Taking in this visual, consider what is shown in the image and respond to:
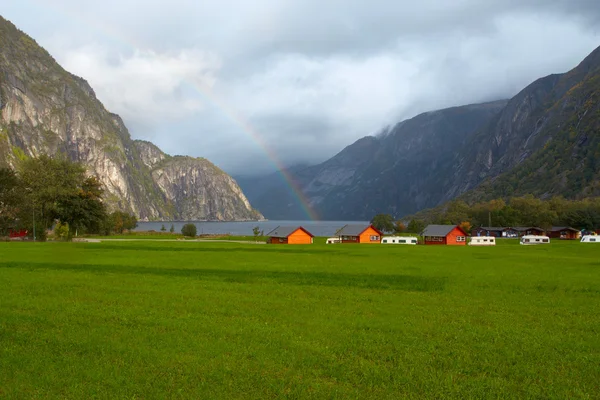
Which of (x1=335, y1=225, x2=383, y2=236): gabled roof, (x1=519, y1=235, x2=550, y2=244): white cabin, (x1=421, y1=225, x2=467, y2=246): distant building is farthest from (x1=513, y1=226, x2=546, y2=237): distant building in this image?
(x1=335, y1=225, x2=383, y2=236): gabled roof

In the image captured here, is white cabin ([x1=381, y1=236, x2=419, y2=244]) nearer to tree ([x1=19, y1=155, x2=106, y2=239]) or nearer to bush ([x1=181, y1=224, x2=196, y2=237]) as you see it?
bush ([x1=181, y1=224, x2=196, y2=237])

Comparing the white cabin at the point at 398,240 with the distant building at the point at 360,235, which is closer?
the white cabin at the point at 398,240

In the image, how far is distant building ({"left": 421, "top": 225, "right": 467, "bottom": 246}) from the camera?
105 m

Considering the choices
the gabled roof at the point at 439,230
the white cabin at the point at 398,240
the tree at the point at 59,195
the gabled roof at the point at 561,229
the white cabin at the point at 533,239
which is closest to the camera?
the tree at the point at 59,195

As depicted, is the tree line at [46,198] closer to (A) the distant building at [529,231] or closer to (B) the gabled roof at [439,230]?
(B) the gabled roof at [439,230]

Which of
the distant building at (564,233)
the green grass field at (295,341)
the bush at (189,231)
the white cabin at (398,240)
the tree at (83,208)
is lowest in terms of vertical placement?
the distant building at (564,233)

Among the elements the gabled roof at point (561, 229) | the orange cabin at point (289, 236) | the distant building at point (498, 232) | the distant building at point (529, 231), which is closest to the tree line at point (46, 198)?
the orange cabin at point (289, 236)

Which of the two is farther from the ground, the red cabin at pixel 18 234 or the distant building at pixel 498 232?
the red cabin at pixel 18 234

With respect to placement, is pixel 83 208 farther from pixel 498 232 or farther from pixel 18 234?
pixel 498 232

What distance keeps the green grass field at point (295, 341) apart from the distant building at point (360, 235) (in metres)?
82.5

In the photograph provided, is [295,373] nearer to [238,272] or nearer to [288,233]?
[238,272]

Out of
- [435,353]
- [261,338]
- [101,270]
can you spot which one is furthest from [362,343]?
[101,270]

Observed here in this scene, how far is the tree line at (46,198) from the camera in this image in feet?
307

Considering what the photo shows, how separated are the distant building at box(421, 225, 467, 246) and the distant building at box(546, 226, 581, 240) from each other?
2479 inches
